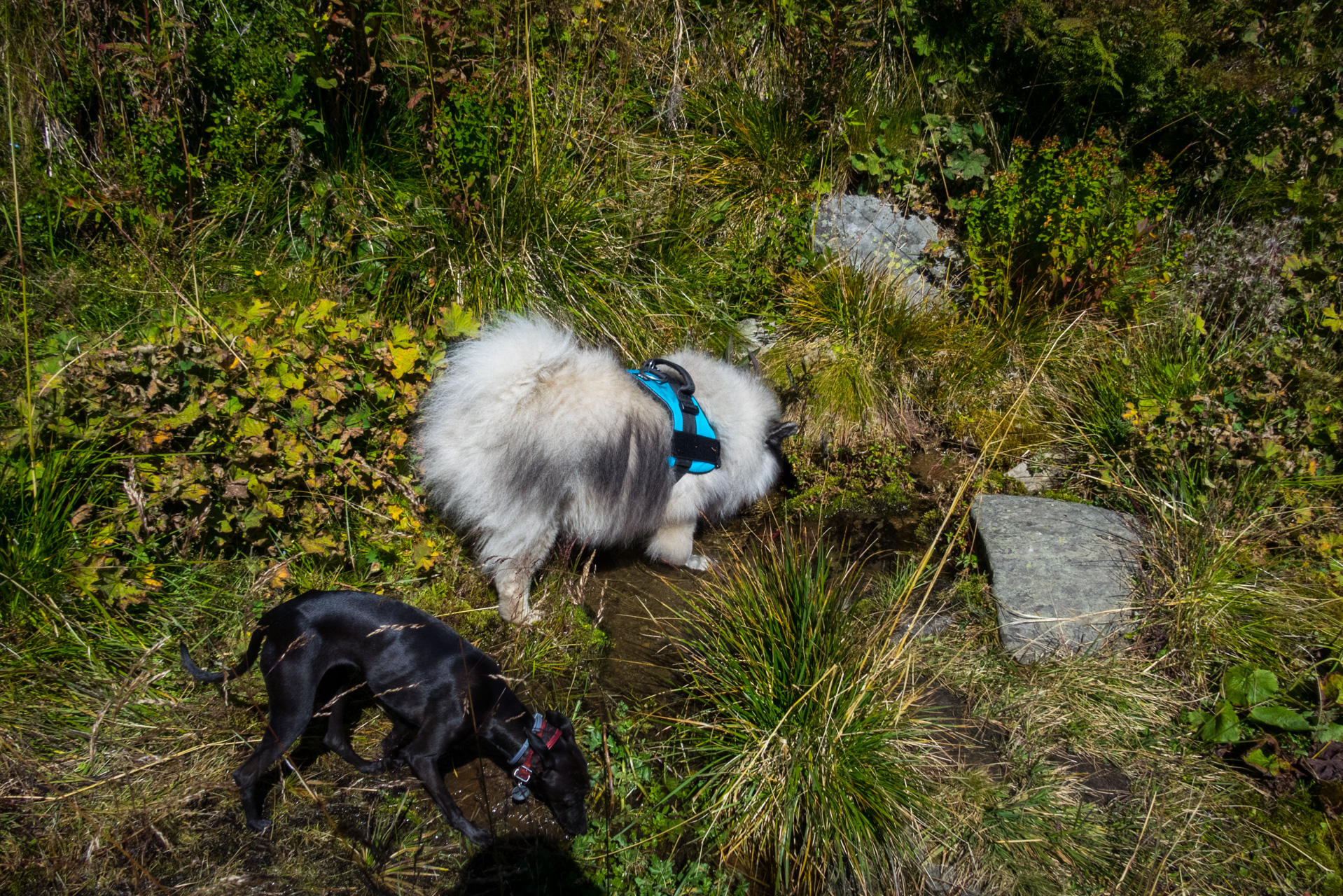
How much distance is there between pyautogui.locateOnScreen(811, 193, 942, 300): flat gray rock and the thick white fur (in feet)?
8.77

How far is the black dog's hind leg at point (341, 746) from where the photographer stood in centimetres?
261

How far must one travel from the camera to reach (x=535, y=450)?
310 centimetres

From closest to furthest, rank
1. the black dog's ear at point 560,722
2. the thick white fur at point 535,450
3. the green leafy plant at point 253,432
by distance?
the black dog's ear at point 560,722 < the green leafy plant at point 253,432 < the thick white fur at point 535,450

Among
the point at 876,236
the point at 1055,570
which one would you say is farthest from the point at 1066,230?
the point at 1055,570

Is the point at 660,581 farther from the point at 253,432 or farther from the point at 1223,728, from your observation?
the point at 1223,728

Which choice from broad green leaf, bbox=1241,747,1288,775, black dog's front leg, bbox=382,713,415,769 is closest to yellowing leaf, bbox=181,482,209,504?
black dog's front leg, bbox=382,713,415,769

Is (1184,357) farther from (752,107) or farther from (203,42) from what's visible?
(203,42)

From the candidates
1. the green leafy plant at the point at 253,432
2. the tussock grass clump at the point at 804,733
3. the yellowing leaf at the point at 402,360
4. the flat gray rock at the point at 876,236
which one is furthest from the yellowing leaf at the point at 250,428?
the flat gray rock at the point at 876,236

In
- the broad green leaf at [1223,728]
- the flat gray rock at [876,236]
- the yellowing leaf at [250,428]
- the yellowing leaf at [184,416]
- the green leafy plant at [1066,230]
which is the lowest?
the broad green leaf at [1223,728]

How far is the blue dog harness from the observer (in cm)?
349

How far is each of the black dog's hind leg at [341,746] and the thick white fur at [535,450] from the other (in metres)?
0.87

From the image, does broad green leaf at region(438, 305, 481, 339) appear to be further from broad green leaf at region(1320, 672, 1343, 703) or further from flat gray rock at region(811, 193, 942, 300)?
broad green leaf at region(1320, 672, 1343, 703)

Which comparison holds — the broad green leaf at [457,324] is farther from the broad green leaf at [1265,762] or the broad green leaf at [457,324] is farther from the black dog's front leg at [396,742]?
the broad green leaf at [1265,762]

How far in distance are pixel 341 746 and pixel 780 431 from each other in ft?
8.83
